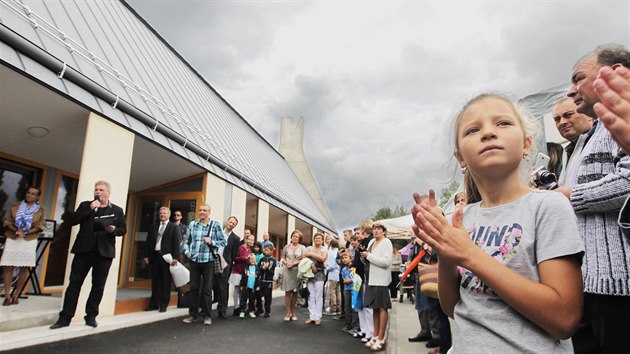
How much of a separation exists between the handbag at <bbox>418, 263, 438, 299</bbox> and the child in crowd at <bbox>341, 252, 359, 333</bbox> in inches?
206

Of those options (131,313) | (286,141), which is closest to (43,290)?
(131,313)

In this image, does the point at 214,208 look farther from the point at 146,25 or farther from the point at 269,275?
the point at 146,25

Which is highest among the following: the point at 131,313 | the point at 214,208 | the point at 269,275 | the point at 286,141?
the point at 286,141

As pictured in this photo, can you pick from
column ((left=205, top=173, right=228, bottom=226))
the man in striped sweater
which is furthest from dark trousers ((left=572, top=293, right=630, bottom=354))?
column ((left=205, top=173, right=228, bottom=226))

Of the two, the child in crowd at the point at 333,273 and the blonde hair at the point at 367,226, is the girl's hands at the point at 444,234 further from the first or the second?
the child in crowd at the point at 333,273

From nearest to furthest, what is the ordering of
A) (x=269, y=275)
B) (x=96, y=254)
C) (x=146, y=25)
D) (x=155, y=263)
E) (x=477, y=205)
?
1. (x=477, y=205)
2. (x=96, y=254)
3. (x=155, y=263)
4. (x=269, y=275)
5. (x=146, y=25)

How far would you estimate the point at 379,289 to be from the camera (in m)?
5.20

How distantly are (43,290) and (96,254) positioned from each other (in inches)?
145

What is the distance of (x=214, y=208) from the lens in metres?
9.73

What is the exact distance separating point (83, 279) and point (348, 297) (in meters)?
4.58

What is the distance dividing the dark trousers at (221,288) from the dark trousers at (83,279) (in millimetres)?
2750

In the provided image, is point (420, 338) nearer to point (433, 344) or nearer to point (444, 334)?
point (433, 344)

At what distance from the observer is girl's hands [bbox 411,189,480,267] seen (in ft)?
3.31

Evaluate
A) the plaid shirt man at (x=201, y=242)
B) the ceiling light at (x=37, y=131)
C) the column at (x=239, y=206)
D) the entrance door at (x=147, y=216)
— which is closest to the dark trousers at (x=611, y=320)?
the plaid shirt man at (x=201, y=242)
